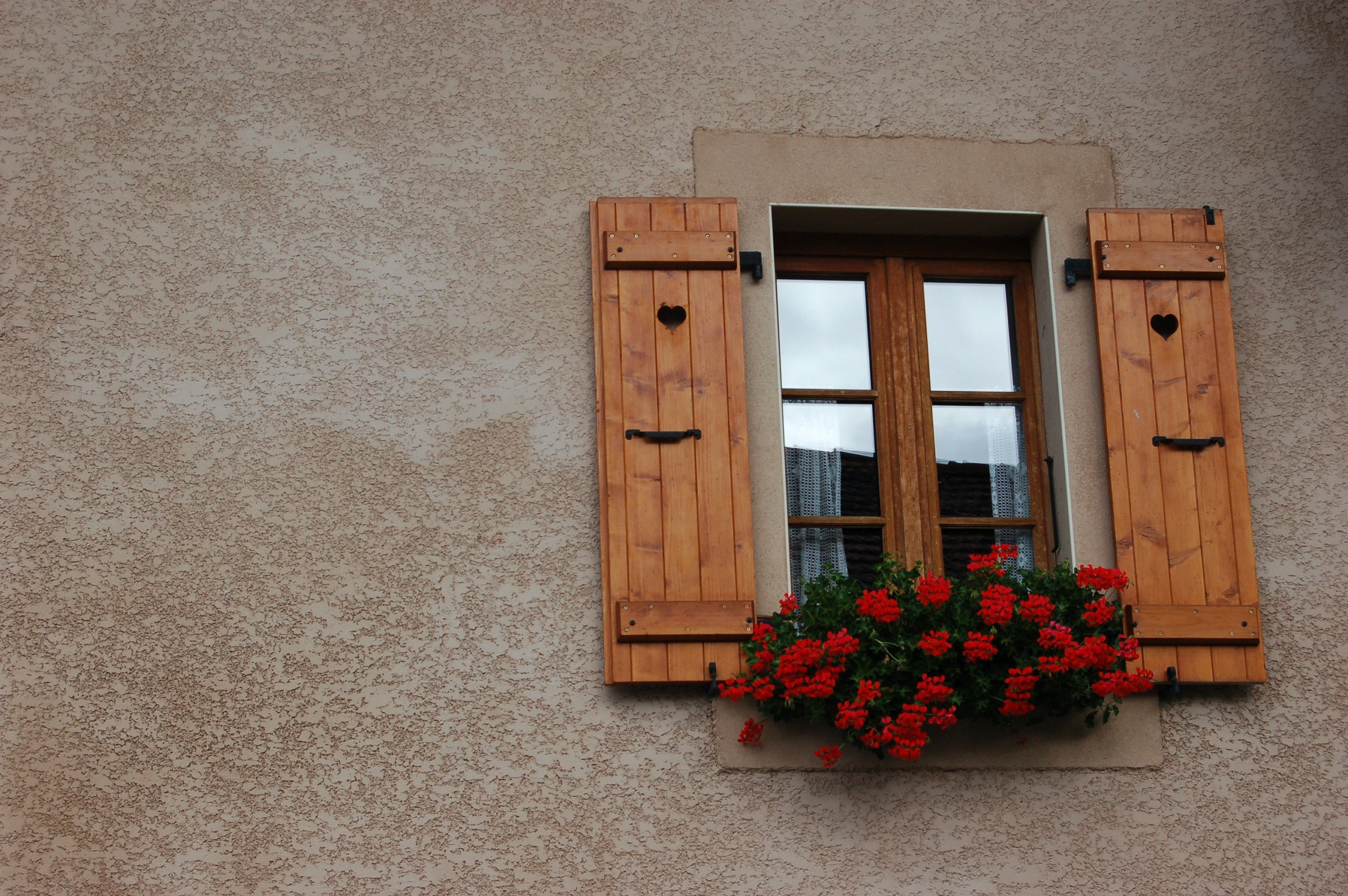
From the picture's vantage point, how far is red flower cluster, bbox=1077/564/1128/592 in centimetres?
405

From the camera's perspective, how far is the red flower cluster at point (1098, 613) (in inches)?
157

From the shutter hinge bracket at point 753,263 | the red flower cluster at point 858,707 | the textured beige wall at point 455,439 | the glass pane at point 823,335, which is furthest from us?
the glass pane at point 823,335

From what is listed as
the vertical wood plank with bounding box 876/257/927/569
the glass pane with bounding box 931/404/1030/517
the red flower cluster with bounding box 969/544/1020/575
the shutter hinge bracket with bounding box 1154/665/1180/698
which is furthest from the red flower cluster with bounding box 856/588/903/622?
the shutter hinge bracket with bounding box 1154/665/1180/698

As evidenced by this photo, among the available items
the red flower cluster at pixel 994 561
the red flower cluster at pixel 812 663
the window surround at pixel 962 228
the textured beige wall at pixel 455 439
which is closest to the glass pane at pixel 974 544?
the window surround at pixel 962 228

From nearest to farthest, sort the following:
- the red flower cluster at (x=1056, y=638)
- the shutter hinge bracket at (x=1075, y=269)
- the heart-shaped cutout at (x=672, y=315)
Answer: the red flower cluster at (x=1056, y=638) < the heart-shaped cutout at (x=672, y=315) < the shutter hinge bracket at (x=1075, y=269)

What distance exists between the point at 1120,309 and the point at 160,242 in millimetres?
2969

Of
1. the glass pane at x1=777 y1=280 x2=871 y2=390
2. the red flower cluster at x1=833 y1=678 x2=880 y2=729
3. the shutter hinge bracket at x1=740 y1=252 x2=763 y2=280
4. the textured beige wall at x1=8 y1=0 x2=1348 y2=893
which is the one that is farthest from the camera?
the glass pane at x1=777 y1=280 x2=871 y2=390

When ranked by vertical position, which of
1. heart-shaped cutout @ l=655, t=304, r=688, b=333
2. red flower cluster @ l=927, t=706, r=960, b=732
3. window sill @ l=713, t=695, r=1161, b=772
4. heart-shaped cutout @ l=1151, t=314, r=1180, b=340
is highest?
heart-shaped cutout @ l=655, t=304, r=688, b=333

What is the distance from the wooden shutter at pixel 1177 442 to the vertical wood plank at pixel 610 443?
4.88 ft

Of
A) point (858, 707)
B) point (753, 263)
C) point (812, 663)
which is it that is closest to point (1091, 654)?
point (858, 707)

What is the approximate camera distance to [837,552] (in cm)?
455

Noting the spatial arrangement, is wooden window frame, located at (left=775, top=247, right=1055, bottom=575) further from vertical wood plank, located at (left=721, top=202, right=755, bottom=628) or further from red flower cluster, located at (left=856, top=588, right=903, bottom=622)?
red flower cluster, located at (left=856, top=588, right=903, bottom=622)

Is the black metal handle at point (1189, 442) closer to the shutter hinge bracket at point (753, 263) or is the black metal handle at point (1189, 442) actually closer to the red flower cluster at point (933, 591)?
the red flower cluster at point (933, 591)

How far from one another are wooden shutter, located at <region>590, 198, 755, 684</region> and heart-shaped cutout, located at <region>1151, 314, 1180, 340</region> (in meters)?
1.32
